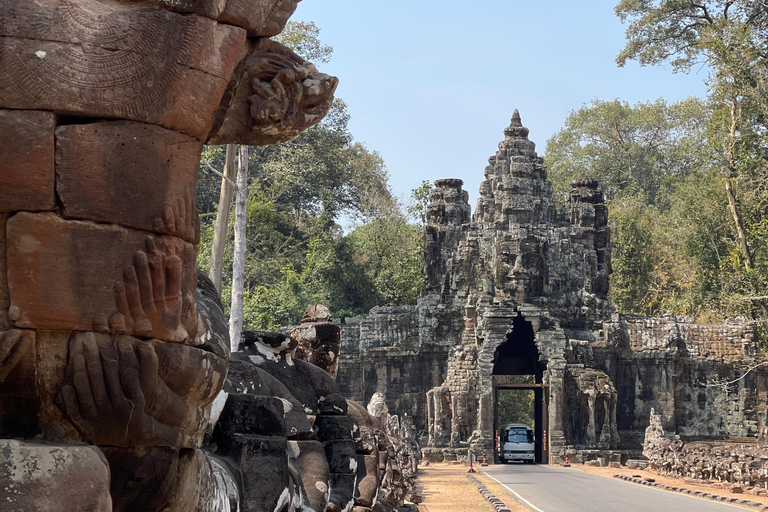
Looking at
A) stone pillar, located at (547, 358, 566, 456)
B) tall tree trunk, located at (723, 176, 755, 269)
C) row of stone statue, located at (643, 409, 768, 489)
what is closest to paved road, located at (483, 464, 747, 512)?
row of stone statue, located at (643, 409, 768, 489)

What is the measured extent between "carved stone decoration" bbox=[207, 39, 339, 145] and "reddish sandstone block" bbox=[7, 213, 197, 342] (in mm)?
736

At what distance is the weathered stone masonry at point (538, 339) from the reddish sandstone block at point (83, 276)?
92.0 feet

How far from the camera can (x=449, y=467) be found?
96.9 feet

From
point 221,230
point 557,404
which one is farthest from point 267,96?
point 557,404

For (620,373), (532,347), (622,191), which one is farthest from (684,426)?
(622,191)

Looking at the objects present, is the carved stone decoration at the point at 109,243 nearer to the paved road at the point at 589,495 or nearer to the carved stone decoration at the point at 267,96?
the carved stone decoration at the point at 267,96

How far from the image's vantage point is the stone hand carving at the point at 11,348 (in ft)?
11.0

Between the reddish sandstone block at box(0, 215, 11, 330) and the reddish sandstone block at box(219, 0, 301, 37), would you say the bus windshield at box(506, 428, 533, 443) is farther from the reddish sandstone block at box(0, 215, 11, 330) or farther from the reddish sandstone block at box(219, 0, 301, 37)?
the reddish sandstone block at box(0, 215, 11, 330)

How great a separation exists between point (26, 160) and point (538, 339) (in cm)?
2890

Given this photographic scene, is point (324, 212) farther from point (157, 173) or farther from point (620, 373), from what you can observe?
point (157, 173)

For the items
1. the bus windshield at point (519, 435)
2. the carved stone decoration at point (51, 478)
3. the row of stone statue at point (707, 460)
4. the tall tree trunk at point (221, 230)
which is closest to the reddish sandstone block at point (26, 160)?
the carved stone decoration at point (51, 478)

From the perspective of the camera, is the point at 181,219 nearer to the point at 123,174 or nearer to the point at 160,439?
the point at 123,174

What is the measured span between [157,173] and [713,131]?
33186 millimetres

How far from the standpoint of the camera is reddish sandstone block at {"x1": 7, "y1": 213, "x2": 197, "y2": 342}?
3.41 m
